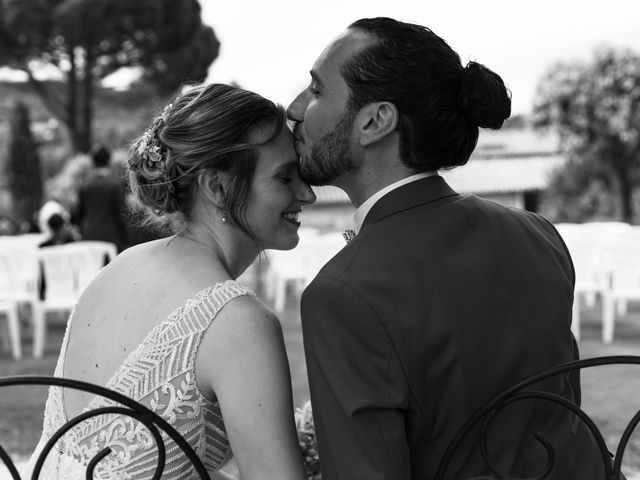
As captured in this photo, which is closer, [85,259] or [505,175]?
[85,259]

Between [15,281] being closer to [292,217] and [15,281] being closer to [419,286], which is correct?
[292,217]

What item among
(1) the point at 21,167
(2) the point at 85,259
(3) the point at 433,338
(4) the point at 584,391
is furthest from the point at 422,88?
(1) the point at 21,167

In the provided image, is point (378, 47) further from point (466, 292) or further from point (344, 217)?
point (344, 217)

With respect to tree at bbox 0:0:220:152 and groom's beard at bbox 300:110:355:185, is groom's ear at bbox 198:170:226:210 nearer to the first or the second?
groom's beard at bbox 300:110:355:185

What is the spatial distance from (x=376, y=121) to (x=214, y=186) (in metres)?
0.44

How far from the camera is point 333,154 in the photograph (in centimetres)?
169

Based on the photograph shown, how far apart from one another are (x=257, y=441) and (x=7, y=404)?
4.51m

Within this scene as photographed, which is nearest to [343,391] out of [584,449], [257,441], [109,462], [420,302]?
[420,302]

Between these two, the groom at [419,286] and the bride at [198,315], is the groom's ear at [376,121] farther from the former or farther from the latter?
the bride at [198,315]

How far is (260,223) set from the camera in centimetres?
197

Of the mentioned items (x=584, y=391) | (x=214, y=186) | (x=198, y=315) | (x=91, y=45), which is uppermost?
(x=91, y=45)

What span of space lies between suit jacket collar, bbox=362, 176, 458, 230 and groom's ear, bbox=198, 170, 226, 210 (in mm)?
417

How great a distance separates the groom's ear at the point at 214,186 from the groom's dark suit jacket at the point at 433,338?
41 cm

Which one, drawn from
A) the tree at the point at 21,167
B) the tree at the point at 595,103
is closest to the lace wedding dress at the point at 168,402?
the tree at the point at 595,103
